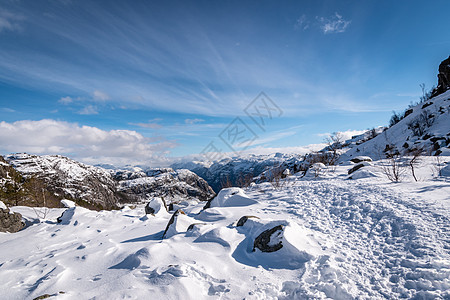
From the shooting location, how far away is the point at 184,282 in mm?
2783

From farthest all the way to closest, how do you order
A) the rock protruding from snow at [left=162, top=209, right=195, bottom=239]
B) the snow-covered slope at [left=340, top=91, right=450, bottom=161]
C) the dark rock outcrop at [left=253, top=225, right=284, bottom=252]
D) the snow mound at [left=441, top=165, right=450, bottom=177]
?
the snow-covered slope at [left=340, top=91, right=450, bottom=161], the snow mound at [left=441, top=165, right=450, bottom=177], the rock protruding from snow at [left=162, top=209, right=195, bottom=239], the dark rock outcrop at [left=253, top=225, right=284, bottom=252]

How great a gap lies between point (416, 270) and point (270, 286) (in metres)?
2.17

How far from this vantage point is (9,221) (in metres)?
8.63

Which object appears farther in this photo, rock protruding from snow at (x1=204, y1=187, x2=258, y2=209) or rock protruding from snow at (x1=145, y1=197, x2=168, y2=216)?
rock protruding from snow at (x1=145, y1=197, x2=168, y2=216)

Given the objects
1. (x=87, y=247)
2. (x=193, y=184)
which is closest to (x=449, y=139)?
(x=87, y=247)

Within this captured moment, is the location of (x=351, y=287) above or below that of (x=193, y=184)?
above

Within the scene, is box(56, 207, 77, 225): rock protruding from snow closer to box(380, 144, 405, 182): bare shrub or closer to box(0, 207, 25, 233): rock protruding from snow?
box(0, 207, 25, 233): rock protruding from snow

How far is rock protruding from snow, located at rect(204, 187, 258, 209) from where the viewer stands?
8.54 meters

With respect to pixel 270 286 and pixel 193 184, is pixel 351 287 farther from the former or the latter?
pixel 193 184

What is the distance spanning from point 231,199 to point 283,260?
5.52 m

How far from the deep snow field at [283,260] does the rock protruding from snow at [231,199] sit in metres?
2.14

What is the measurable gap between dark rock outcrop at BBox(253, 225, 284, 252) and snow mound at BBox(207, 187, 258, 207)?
13.9 ft

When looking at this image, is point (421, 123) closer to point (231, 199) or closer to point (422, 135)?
point (422, 135)

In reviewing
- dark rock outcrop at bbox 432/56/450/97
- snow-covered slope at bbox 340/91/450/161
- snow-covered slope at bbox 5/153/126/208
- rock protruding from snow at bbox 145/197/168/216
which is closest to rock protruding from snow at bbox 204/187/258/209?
rock protruding from snow at bbox 145/197/168/216
